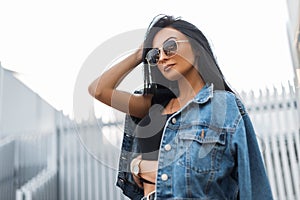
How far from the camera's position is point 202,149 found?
43cm

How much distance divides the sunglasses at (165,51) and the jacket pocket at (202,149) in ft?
0.40

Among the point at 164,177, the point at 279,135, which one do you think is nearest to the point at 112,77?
the point at 164,177

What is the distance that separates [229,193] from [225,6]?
1298 mm

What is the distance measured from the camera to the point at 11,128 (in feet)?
9.14

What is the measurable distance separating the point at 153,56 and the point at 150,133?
123mm

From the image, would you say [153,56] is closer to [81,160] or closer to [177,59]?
[177,59]

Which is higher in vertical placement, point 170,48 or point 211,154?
point 170,48

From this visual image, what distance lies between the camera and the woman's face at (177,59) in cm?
48

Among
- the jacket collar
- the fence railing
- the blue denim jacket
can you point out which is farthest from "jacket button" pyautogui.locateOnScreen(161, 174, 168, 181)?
the fence railing

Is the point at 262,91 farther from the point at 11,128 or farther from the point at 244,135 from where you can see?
the point at 11,128

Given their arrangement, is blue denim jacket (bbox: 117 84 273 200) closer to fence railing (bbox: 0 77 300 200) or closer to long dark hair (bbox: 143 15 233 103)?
long dark hair (bbox: 143 15 233 103)

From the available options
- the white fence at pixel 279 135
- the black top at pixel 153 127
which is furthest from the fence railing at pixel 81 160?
the black top at pixel 153 127

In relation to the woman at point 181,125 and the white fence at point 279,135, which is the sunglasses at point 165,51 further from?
the white fence at point 279,135

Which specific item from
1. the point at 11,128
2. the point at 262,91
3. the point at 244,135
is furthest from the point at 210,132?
the point at 11,128
